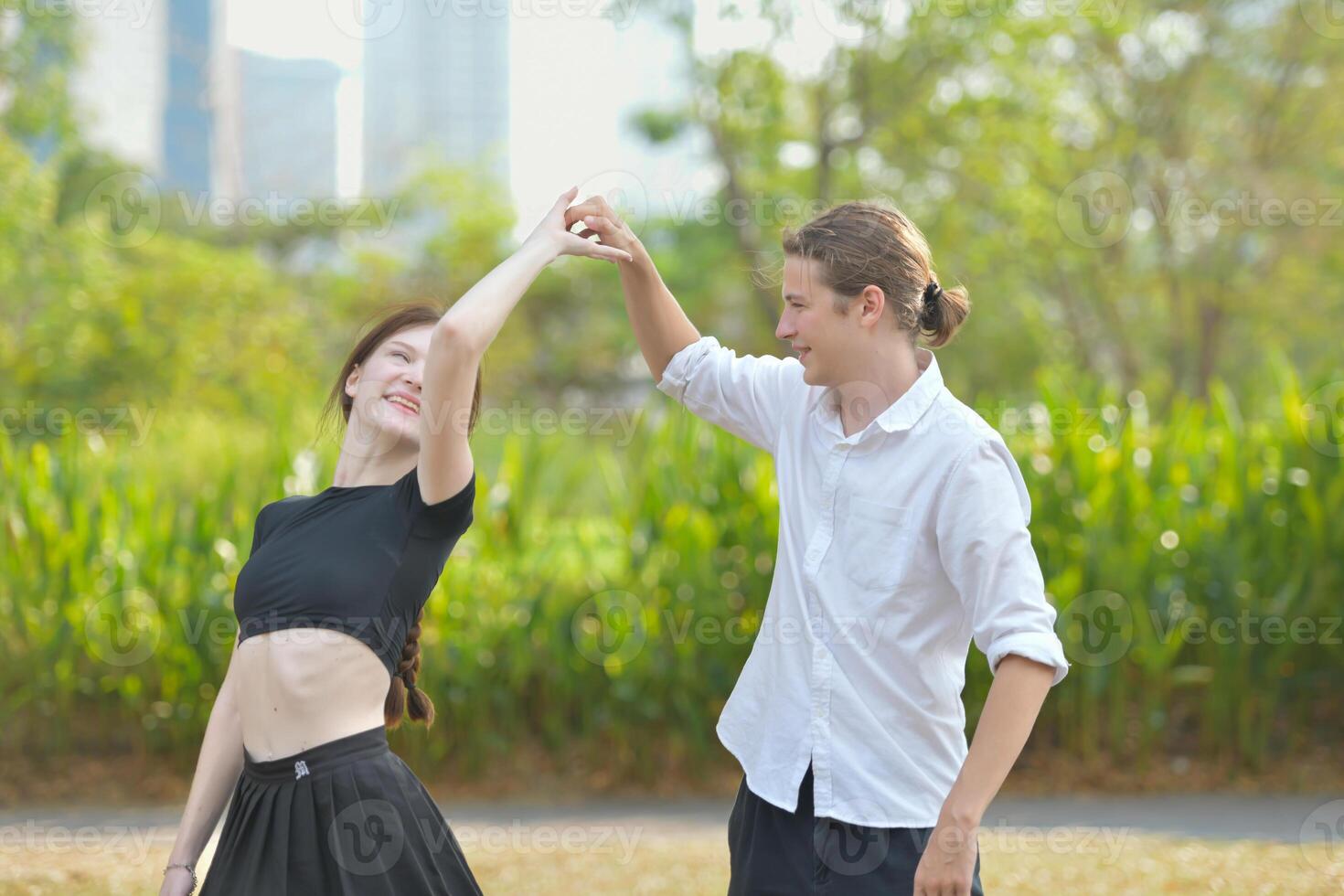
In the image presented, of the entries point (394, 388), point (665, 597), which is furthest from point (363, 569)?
point (665, 597)

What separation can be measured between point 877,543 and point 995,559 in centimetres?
22

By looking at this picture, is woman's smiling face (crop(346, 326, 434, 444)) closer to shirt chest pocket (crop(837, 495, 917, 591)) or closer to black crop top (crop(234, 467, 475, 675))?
black crop top (crop(234, 467, 475, 675))

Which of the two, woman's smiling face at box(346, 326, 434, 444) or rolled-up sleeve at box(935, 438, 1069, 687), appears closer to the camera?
rolled-up sleeve at box(935, 438, 1069, 687)

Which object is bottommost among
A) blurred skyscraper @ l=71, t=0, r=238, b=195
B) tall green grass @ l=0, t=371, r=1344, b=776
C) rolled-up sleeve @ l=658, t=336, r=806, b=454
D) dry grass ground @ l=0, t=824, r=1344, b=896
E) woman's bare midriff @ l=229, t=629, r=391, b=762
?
dry grass ground @ l=0, t=824, r=1344, b=896

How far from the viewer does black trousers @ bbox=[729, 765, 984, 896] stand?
6.54 ft

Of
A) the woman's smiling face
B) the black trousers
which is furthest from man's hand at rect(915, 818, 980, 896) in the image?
the woman's smiling face

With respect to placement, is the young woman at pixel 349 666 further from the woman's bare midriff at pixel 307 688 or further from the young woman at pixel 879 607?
the young woman at pixel 879 607

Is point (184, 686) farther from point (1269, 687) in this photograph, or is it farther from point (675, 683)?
point (1269, 687)

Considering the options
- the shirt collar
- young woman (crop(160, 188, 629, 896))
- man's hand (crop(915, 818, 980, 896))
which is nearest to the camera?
man's hand (crop(915, 818, 980, 896))

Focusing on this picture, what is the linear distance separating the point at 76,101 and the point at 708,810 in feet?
37.7

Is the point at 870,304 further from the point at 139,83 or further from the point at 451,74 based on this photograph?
the point at 451,74

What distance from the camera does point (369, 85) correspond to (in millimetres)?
98750

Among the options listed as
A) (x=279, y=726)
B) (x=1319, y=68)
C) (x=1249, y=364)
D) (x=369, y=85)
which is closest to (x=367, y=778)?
(x=279, y=726)

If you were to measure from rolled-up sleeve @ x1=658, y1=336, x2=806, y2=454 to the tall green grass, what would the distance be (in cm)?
305
